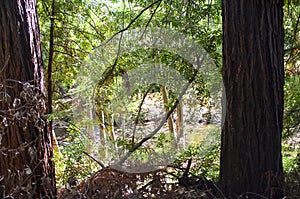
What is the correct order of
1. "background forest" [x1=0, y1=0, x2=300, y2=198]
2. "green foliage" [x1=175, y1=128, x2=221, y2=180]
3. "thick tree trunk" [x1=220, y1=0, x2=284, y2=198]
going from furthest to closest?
"green foliage" [x1=175, y1=128, x2=221, y2=180] → "background forest" [x1=0, y1=0, x2=300, y2=198] → "thick tree trunk" [x1=220, y1=0, x2=284, y2=198]

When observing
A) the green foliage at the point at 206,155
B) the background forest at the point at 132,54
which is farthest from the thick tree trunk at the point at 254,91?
the green foliage at the point at 206,155

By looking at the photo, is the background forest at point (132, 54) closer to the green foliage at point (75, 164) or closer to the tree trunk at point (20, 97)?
the green foliage at point (75, 164)

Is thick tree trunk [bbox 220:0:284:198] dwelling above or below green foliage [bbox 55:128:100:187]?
above

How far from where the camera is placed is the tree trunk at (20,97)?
5.21 ft

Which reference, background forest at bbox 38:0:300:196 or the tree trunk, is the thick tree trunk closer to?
background forest at bbox 38:0:300:196

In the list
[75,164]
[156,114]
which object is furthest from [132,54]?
[75,164]

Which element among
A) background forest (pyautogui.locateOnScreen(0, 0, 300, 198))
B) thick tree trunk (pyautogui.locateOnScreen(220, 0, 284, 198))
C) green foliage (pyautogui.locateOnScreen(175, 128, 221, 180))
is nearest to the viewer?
thick tree trunk (pyautogui.locateOnScreen(220, 0, 284, 198))

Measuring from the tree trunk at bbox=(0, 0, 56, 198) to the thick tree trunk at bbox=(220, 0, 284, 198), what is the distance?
102 centimetres

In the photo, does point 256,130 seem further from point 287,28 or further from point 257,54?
point 287,28

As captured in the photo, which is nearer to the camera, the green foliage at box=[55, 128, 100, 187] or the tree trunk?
the tree trunk

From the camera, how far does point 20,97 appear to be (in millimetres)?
1558

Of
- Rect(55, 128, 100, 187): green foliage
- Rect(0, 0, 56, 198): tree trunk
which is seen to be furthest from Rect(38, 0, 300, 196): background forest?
Rect(0, 0, 56, 198): tree trunk

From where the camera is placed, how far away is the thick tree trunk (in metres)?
1.52

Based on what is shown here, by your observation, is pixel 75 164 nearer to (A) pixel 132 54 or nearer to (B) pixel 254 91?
(A) pixel 132 54
